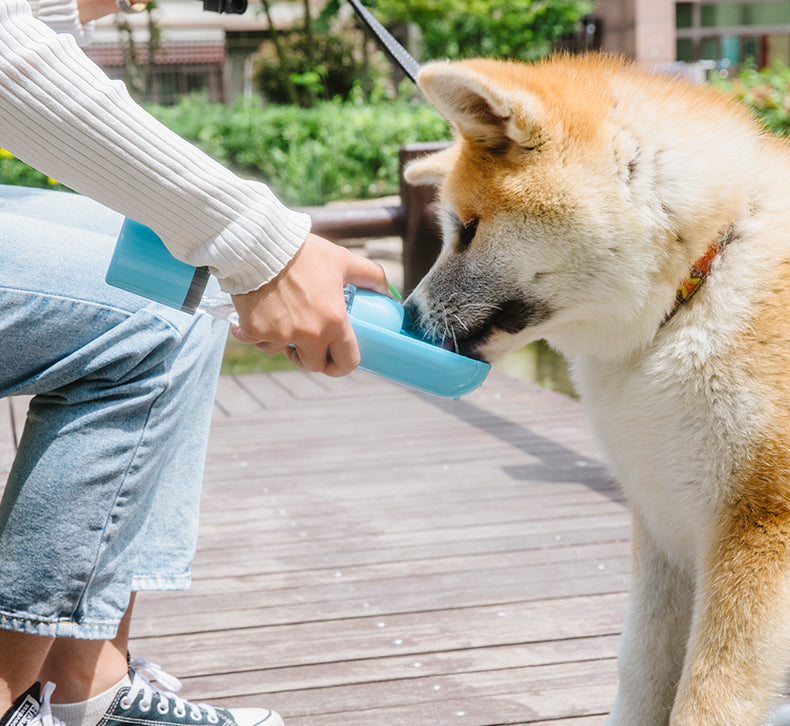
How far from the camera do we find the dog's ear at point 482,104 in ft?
4.71

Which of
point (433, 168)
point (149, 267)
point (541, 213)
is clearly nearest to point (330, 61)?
point (433, 168)

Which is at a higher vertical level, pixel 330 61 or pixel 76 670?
pixel 76 670

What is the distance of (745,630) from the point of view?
138 cm

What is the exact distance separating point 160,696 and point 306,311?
813 millimetres

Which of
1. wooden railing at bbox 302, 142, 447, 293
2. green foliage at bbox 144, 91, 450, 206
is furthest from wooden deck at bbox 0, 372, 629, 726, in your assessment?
green foliage at bbox 144, 91, 450, 206

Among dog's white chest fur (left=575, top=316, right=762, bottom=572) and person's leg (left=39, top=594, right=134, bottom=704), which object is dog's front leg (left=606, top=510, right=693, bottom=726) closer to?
dog's white chest fur (left=575, top=316, right=762, bottom=572)

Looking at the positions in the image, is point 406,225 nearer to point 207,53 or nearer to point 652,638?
point 652,638

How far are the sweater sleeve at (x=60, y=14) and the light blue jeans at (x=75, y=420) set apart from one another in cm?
52

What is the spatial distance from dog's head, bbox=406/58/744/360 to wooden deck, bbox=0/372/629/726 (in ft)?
2.38

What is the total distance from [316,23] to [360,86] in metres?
2.73

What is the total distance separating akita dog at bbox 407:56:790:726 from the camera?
139 centimetres

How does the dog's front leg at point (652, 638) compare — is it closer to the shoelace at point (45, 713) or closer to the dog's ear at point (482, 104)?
the dog's ear at point (482, 104)

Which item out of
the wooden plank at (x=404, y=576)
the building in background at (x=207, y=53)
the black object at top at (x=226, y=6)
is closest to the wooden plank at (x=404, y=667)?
the wooden plank at (x=404, y=576)

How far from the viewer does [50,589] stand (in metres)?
1.39
